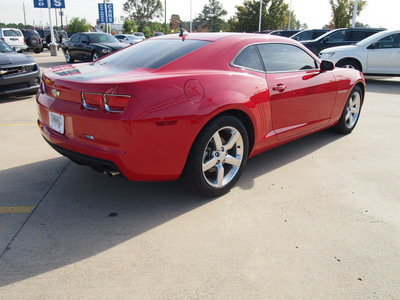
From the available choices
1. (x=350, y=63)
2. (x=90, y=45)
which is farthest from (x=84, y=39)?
(x=350, y=63)

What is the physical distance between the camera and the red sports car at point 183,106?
8.45ft

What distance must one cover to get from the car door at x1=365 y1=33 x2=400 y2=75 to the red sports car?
7.87 metres

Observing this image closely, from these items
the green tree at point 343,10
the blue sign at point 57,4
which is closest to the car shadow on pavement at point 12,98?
the blue sign at point 57,4

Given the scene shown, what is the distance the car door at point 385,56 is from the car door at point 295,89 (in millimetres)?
7409

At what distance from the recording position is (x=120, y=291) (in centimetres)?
207

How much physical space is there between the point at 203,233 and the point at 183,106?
1.01 meters

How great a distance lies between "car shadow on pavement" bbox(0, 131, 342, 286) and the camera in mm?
2380

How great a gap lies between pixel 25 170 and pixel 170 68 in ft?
6.93

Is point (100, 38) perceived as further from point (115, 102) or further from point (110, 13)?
point (110, 13)

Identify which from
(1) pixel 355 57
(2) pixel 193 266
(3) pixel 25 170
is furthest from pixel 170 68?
(1) pixel 355 57

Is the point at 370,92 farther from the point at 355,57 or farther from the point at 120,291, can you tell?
the point at 120,291

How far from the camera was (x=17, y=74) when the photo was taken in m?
7.52

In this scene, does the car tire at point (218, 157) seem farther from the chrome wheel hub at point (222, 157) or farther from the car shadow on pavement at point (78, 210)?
the car shadow on pavement at point (78, 210)

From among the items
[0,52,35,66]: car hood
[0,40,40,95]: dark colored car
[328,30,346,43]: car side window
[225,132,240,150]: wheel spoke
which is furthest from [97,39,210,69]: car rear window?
[328,30,346,43]: car side window
